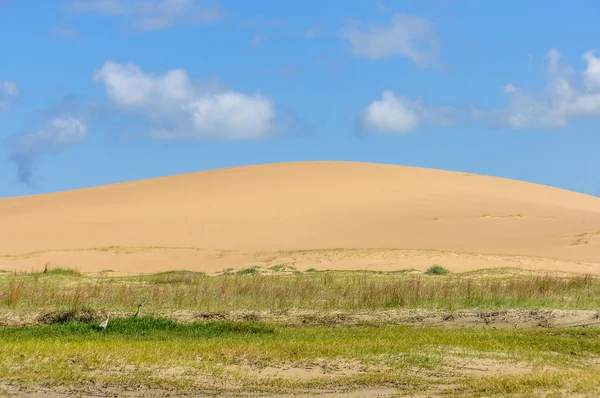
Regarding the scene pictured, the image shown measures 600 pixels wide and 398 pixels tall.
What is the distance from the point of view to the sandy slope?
3844cm

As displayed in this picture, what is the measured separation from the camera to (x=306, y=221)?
54.9 meters

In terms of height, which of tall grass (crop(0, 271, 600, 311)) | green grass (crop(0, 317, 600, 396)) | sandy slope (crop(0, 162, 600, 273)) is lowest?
green grass (crop(0, 317, 600, 396))

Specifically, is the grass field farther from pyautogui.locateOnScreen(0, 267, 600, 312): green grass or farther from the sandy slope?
the sandy slope

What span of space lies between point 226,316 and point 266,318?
82 centimetres

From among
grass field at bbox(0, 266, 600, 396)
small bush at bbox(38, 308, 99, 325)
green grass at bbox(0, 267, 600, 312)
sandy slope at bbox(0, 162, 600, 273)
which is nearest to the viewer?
grass field at bbox(0, 266, 600, 396)

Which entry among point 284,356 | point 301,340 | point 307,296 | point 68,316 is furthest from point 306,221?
point 284,356

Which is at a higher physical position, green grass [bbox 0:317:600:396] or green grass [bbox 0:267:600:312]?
green grass [bbox 0:267:600:312]

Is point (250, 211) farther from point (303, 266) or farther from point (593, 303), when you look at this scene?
point (593, 303)

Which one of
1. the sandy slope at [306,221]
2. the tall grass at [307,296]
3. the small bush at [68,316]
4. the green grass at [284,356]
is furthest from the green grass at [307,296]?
the sandy slope at [306,221]

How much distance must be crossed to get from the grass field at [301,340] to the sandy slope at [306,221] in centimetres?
1521

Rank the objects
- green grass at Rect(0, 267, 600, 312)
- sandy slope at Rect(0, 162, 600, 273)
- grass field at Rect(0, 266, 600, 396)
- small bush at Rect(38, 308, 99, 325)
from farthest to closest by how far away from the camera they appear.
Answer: sandy slope at Rect(0, 162, 600, 273), green grass at Rect(0, 267, 600, 312), small bush at Rect(38, 308, 99, 325), grass field at Rect(0, 266, 600, 396)

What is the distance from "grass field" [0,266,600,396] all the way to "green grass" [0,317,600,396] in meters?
0.02

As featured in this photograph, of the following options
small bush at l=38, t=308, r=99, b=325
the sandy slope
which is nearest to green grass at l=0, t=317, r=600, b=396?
small bush at l=38, t=308, r=99, b=325

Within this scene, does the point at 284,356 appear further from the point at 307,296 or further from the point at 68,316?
the point at 307,296
